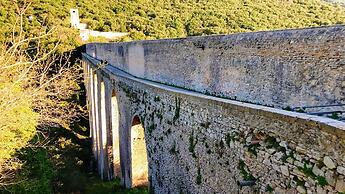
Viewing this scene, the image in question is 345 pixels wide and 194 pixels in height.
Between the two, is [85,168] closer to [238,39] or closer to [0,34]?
[0,34]

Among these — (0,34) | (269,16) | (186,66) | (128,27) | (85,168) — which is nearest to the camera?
(186,66)

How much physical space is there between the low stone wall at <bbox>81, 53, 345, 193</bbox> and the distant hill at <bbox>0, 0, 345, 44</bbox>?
17.8 metres

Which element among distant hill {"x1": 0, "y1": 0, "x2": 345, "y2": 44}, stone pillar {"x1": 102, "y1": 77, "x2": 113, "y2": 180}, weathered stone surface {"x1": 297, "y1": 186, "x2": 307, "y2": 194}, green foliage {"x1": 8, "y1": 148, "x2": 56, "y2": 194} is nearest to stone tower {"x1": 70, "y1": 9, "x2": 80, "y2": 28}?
distant hill {"x1": 0, "y1": 0, "x2": 345, "y2": 44}

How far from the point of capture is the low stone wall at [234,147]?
3.51 m

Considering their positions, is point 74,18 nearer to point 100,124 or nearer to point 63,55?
point 63,55

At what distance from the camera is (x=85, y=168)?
19.8m

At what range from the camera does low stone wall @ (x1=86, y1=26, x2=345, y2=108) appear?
4738mm

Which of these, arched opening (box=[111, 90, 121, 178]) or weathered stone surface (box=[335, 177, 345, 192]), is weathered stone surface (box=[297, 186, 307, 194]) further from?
arched opening (box=[111, 90, 121, 178])

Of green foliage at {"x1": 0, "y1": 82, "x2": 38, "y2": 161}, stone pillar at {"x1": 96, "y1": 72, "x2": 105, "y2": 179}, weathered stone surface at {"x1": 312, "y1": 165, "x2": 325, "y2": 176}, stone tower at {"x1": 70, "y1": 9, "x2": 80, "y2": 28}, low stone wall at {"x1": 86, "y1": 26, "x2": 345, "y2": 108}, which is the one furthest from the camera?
stone tower at {"x1": 70, "y1": 9, "x2": 80, "y2": 28}

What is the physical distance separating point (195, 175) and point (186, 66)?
3093 millimetres

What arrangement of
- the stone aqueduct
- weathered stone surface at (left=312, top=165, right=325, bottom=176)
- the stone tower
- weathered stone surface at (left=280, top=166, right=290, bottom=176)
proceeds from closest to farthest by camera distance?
weathered stone surface at (left=312, top=165, right=325, bottom=176) → the stone aqueduct → weathered stone surface at (left=280, top=166, right=290, bottom=176) → the stone tower

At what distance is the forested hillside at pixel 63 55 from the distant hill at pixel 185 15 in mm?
102

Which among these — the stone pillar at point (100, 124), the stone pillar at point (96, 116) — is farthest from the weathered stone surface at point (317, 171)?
the stone pillar at point (96, 116)

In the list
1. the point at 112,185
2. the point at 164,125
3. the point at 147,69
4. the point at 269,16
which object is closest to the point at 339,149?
the point at 164,125
